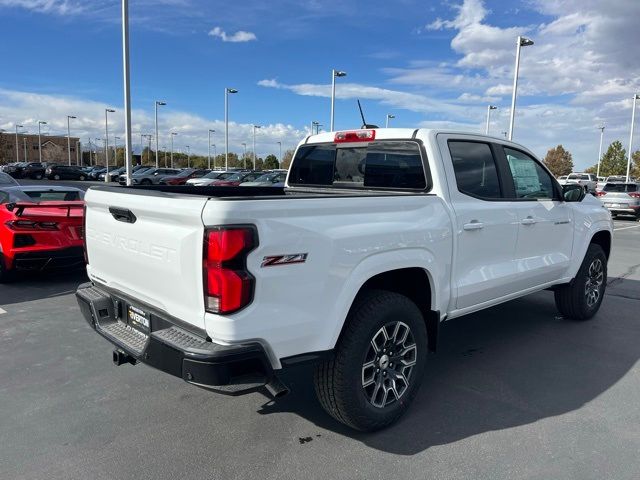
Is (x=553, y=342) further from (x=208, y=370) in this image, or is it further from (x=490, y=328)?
(x=208, y=370)

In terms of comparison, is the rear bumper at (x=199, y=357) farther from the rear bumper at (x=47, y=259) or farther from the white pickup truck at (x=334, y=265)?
the rear bumper at (x=47, y=259)

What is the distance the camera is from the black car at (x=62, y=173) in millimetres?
49719

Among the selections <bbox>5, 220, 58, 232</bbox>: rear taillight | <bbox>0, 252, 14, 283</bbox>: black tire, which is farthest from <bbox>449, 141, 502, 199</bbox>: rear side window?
<bbox>0, 252, 14, 283</bbox>: black tire

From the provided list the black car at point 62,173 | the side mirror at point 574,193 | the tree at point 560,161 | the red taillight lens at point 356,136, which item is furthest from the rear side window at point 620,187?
the tree at point 560,161

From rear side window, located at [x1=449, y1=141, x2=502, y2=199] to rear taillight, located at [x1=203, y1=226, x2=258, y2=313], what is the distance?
6.54 ft

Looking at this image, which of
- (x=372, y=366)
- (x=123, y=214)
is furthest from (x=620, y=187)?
(x=123, y=214)

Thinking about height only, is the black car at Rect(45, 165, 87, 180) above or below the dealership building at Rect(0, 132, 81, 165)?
below

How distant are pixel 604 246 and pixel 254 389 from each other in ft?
17.0

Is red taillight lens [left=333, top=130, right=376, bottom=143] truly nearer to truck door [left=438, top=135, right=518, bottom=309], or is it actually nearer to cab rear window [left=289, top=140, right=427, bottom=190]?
cab rear window [left=289, top=140, right=427, bottom=190]

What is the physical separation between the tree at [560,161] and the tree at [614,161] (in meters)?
7.46

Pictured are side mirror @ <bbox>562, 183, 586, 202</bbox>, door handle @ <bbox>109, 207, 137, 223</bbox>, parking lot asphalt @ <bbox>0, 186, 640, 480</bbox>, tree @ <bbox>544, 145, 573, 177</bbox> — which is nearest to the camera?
parking lot asphalt @ <bbox>0, 186, 640, 480</bbox>

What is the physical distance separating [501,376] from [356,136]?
2338mm

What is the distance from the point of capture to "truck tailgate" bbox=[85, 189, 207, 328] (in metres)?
2.62

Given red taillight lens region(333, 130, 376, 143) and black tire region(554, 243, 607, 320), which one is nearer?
red taillight lens region(333, 130, 376, 143)
